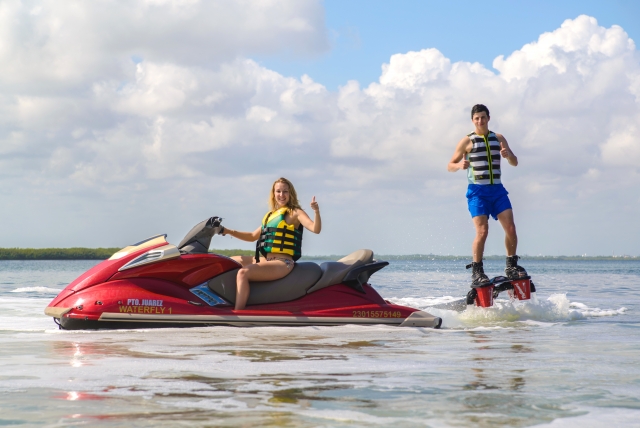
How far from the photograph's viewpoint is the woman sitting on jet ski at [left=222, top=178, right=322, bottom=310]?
636cm

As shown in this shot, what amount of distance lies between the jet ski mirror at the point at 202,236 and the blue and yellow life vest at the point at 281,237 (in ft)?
1.56

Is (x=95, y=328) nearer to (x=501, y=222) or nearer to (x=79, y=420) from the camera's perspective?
(x=79, y=420)

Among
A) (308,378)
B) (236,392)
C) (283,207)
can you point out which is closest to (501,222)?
(283,207)

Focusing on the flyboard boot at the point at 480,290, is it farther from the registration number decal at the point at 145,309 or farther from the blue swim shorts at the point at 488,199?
the registration number decal at the point at 145,309

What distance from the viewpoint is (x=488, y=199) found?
302 inches

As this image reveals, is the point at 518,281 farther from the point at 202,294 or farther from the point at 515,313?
the point at 202,294

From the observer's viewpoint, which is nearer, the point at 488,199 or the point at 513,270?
the point at 488,199

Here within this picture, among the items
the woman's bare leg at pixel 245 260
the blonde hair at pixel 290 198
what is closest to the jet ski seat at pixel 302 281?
the woman's bare leg at pixel 245 260

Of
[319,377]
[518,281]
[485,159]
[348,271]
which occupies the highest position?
[485,159]

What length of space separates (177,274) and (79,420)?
3.68 meters

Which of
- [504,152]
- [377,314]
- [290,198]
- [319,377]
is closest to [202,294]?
[290,198]

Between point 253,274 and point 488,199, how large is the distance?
284 centimetres

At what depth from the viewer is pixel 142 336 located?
5766mm

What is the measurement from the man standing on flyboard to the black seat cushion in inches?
84.6
